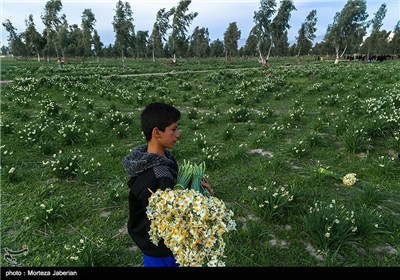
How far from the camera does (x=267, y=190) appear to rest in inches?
202

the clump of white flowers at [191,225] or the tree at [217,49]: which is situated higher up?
the tree at [217,49]

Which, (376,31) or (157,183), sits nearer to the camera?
(157,183)

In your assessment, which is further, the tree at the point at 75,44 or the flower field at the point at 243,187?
the tree at the point at 75,44

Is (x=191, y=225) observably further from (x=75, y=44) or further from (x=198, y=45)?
(x=198, y=45)

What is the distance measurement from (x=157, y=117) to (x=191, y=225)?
130cm

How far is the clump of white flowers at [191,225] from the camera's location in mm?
1949

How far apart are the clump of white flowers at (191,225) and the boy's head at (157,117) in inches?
39.3

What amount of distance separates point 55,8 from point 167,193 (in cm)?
5429

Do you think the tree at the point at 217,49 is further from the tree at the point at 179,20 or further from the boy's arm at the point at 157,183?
the boy's arm at the point at 157,183

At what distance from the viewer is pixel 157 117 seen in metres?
2.86

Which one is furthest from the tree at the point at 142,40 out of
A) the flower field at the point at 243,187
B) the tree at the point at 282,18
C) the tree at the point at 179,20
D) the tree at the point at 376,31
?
the flower field at the point at 243,187

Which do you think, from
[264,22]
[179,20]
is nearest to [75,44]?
[179,20]

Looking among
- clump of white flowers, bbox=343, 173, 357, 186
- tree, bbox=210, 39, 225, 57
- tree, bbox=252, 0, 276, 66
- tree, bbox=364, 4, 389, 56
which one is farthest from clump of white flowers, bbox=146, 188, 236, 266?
tree, bbox=210, 39, 225, 57
